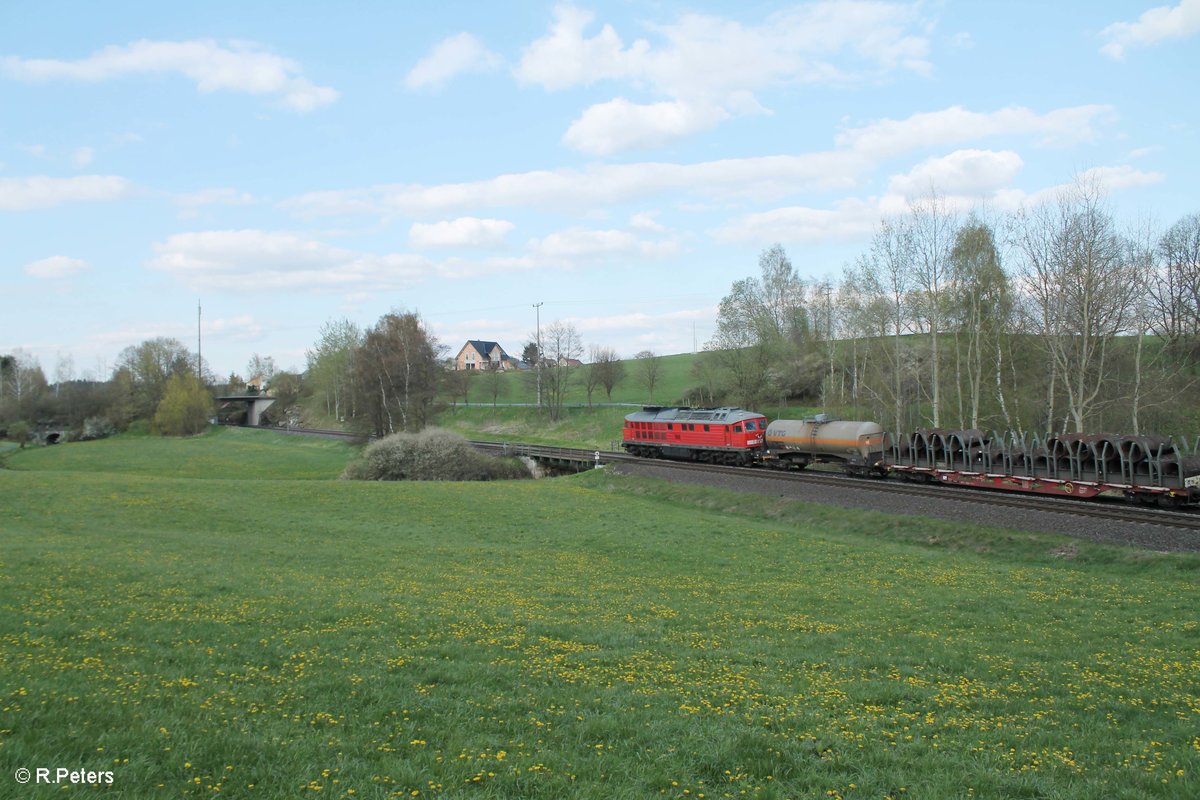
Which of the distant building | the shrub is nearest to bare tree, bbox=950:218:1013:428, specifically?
the shrub

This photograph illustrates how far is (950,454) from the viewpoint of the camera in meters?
29.5

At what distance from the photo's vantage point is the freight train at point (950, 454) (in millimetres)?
22906

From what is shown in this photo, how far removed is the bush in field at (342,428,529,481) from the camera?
152 feet

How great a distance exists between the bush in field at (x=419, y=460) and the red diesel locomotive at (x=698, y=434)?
37.9 feet

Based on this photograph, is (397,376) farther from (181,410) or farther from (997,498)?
(181,410)

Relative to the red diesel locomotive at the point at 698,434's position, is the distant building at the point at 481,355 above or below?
above

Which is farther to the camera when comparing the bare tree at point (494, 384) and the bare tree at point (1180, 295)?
the bare tree at point (494, 384)

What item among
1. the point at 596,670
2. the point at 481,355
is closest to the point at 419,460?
the point at 596,670

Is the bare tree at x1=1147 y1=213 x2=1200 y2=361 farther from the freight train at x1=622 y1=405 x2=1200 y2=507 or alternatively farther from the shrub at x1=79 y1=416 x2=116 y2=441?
the shrub at x1=79 y1=416 x2=116 y2=441

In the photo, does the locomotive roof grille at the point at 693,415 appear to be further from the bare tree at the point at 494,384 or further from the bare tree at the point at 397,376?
the bare tree at the point at 494,384

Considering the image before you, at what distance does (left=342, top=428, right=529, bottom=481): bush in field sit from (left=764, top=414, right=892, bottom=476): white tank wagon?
20.5 meters

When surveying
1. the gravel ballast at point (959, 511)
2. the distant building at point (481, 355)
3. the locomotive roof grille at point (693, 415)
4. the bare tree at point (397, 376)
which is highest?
the distant building at point (481, 355)

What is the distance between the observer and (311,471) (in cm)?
5478

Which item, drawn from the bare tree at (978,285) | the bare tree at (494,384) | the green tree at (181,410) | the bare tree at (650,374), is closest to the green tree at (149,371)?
the green tree at (181,410)
